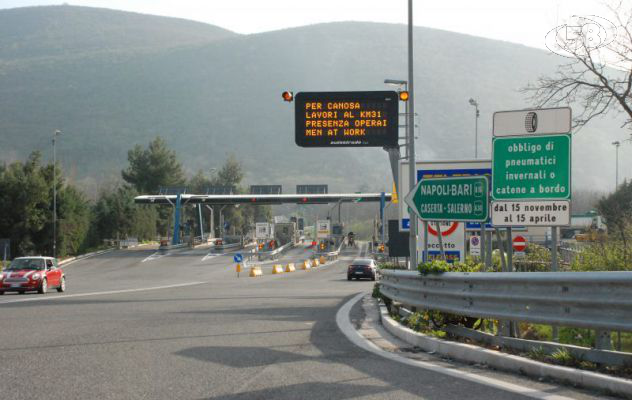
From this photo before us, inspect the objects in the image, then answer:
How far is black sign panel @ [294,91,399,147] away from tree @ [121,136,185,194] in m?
104

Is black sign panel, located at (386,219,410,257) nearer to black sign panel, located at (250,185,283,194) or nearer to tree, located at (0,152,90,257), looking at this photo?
tree, located at (0,152,90,257)

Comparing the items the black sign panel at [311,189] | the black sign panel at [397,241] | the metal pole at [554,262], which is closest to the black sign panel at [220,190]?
the black sign panel at [311,189]

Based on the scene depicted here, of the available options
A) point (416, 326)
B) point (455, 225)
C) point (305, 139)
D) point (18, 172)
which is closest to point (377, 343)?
point (416, 326)

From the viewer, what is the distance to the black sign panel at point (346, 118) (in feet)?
84.6

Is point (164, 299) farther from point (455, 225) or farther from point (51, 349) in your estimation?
point (51, 349)

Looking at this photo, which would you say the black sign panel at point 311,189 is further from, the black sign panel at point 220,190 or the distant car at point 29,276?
the distant car at point 29,276

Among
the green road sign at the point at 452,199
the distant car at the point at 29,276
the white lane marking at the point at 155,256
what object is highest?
the green road sign at the point at 452,199

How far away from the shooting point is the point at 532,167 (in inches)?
420

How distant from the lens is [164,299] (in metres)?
23.0

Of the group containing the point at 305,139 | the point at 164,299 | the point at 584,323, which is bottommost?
the point at 164,299

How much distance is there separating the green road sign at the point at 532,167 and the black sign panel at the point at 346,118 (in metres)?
14.8

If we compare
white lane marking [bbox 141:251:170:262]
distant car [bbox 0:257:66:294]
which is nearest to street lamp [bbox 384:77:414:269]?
distant car [bbox 0:257:66:294]

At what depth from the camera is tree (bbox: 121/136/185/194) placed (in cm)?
12838

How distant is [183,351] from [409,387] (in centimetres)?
406
